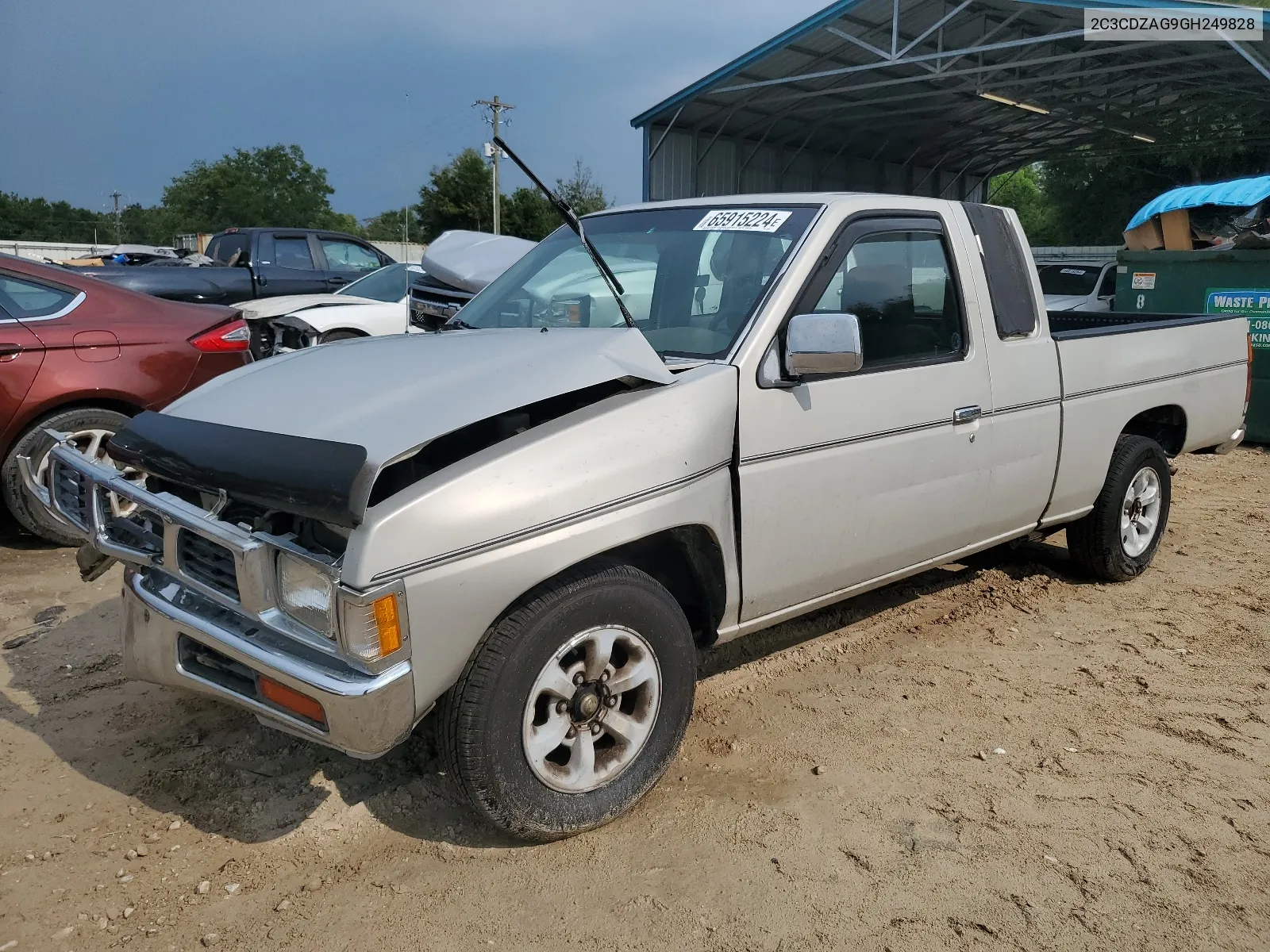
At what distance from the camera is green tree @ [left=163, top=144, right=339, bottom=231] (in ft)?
230

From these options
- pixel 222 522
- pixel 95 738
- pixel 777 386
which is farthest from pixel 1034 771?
pixel 95 738

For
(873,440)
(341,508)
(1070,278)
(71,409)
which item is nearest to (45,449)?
(71,409)

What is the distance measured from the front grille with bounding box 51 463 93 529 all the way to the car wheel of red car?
216 centimetres

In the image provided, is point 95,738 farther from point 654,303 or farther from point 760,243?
point 760,243

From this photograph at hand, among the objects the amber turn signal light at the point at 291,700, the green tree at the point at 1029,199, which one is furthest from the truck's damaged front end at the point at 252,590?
the green tree at the point at 1029,199

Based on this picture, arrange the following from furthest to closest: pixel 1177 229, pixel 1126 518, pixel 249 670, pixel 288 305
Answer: pixel 1177 229
pixel 288 305
pixel 1126 518
pixel 249 670

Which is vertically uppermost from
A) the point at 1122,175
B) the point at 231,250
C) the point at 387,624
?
the point at 1122,175

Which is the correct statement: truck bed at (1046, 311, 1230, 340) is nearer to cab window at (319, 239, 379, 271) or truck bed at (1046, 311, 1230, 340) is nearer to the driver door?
the driver door

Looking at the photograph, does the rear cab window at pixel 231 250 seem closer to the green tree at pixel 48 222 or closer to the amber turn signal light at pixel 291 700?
the amber turn signal light at pixel 291 700

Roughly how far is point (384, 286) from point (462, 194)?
144 ft

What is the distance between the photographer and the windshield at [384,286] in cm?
1043

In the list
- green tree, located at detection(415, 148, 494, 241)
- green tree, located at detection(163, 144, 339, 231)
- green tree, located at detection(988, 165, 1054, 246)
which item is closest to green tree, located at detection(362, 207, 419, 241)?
green tree, located at detection(163, 144, 339, 231)

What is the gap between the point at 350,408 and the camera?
111 inches

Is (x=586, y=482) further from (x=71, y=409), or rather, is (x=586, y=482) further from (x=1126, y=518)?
(x=71, y=409)
